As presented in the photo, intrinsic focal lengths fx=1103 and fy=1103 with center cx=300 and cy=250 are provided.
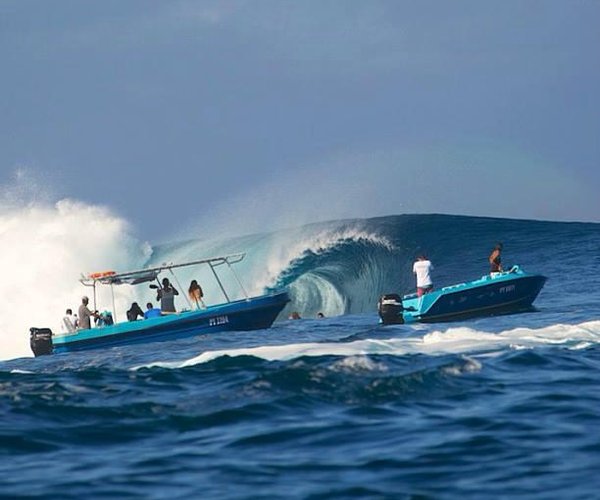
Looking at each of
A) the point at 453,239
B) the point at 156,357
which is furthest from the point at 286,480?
the point at 453,239

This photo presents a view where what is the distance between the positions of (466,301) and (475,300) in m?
0.30

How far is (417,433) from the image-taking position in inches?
432

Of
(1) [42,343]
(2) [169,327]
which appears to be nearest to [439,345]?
(2) [169,327]

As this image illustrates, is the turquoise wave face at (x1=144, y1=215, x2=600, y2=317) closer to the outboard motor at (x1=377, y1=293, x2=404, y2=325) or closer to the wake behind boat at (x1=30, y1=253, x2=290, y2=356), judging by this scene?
the outboard motor at (x1=377, y1=293, x2=404, y2=325)

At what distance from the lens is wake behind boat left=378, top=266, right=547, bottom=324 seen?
28344 millimetres

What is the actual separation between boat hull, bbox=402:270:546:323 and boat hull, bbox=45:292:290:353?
173 inches

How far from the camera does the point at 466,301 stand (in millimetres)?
29062

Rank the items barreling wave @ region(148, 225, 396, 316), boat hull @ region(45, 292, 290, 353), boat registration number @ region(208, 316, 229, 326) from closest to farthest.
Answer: boat hull @ region(45, 292, 290, 353), boat registration number @ region(208, 316, 229, 326), barreling wave @ region(148, 225, 396, 316)

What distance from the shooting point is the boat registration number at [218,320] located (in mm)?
29641

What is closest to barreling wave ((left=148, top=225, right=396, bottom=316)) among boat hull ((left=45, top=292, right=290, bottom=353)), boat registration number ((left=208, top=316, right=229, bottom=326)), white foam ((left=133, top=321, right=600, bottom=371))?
boat hull ((left=45, top=292, right=290, bottom=353))

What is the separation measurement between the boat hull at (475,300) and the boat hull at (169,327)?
4386 millimetres

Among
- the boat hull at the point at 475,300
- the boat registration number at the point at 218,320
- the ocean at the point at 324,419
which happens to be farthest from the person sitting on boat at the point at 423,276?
the ocean at the point at 324,419

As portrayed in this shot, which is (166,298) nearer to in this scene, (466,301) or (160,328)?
(160,328)

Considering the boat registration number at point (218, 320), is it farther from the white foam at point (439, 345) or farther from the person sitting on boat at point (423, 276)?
the white foam at point (439, 345)
